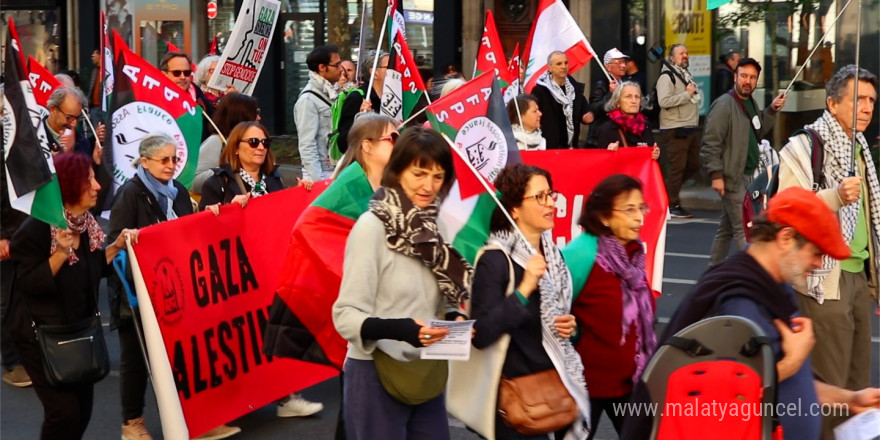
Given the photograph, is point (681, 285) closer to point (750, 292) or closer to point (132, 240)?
point (132, 240)

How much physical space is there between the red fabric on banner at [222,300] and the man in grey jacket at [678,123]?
8.51 metres

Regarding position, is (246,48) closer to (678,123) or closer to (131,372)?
(131,372)

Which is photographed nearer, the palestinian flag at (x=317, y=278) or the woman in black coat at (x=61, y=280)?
the palestinian flag at (x=317, y=278)

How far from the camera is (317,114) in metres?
9.86

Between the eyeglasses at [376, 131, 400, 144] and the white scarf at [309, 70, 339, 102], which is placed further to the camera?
the white scarf at [309, 70, 339, 102]

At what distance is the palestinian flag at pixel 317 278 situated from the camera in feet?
17.8

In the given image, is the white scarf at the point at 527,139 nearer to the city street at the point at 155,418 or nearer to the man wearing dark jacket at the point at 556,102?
the city street at the point at 155,418

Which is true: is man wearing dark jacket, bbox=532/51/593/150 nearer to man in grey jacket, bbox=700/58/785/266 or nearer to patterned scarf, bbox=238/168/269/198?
man in grey jacket, bbox=700/58/785/266

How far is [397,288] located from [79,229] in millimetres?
2009

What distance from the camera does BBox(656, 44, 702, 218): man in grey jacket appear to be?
15094mm

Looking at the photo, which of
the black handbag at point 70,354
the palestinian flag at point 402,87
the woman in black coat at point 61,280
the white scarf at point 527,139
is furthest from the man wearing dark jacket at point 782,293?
the palestinian flag at point 402,87

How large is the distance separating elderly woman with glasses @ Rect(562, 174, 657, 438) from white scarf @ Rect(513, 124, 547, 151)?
3.88m

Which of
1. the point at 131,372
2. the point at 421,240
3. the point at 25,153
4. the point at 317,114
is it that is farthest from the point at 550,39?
the point at 421,240

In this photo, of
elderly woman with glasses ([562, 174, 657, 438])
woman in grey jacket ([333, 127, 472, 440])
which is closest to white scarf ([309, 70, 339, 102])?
elderly woman with glasses ([562, 174, 657, 438])
